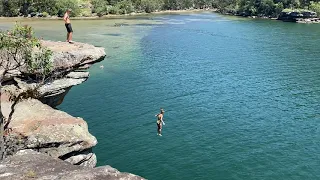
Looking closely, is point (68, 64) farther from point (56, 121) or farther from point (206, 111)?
point (206, 111)

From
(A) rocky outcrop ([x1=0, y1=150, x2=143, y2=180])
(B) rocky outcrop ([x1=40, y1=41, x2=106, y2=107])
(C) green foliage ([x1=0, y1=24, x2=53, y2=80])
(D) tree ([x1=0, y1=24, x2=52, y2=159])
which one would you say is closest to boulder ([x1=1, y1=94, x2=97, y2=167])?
(D) tree ([x1=0, y1=24, x2=52, y2=159])

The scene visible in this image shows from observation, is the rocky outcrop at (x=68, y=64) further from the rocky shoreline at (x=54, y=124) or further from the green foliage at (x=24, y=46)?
the green foliage at (x=24, y=46)

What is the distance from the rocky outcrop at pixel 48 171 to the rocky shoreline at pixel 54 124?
2.63 feet

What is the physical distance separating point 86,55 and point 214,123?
67.2 feet

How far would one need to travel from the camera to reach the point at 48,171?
1914 centimetres

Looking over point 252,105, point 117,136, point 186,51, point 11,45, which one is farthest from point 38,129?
point 186,51

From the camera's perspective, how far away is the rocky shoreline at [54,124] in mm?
26828

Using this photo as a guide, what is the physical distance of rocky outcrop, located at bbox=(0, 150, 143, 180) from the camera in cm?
1815

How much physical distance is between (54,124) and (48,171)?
9467 mm

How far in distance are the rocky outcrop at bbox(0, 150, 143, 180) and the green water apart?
52.2ft

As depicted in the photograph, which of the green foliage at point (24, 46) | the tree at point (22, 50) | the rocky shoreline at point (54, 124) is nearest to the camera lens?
the tree at point (22, 50)

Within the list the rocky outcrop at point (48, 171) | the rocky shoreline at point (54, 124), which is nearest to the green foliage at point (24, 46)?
the rocky shoreline at point (54, 124)

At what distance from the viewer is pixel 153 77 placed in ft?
229

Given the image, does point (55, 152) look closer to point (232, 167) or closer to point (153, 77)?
point (232, 167)
